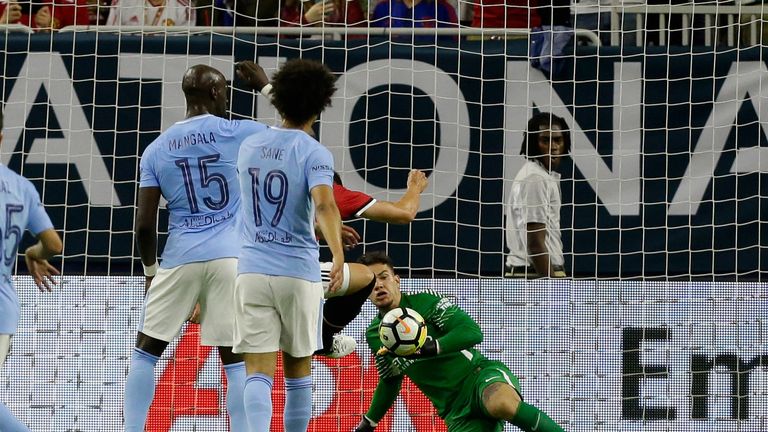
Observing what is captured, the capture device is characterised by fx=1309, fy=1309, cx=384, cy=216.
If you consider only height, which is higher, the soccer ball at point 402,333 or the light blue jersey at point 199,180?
the light blue jersey at point 199,180

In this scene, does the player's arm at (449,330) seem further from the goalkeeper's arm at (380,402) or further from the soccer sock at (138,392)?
the soccer sock at (138,392)

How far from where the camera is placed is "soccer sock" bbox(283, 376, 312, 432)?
6039 millimetres

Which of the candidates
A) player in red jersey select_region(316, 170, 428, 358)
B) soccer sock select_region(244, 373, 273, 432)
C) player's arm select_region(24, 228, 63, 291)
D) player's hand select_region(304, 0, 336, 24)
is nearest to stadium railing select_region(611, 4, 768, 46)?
player's hand select_region(304, 0, 336, 24)

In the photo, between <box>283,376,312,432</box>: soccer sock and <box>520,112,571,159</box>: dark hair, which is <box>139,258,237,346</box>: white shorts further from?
<box>520,112,571,159</box>: dark hair

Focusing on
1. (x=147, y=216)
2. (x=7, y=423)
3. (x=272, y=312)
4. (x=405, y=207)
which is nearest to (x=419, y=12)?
(x=405, y=207)

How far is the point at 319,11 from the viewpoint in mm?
9805

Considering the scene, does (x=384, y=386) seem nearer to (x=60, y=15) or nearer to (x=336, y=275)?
(x=336, y=275)

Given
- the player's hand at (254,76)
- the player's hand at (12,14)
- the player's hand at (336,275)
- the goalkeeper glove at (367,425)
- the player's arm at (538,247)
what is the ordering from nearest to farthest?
1. the player's hand at (336,275)
2. the player's hand at (254,76)
3. the goalkeeper glove at (367,425)
4. the player's arm at (538,247)
5. the player's hand at (12,14)

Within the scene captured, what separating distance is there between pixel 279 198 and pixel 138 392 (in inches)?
50.0

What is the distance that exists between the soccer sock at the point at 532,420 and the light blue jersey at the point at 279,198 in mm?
2140

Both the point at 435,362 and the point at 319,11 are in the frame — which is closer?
the point at 435,362

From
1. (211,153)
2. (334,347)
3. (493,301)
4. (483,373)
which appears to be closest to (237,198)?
(211,153)

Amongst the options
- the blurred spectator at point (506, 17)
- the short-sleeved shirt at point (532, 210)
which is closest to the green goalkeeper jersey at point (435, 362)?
the short-sleeved shirt at point (532, 210)

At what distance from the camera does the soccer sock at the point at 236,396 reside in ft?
20.7
